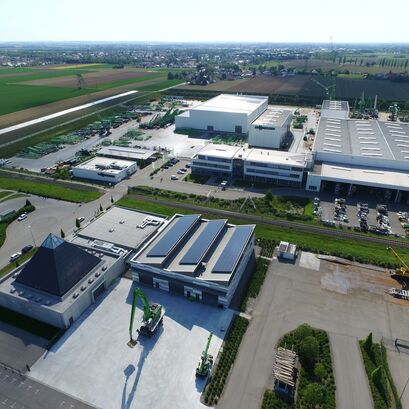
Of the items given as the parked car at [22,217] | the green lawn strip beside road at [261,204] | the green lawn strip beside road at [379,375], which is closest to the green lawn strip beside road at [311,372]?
the green lawn strip beside road at [379,375]

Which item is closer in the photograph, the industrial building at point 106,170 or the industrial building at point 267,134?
the industrial building at point 106,170

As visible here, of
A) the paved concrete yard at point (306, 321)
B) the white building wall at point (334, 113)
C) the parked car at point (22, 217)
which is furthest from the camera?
the white building wall at point (334, 113)

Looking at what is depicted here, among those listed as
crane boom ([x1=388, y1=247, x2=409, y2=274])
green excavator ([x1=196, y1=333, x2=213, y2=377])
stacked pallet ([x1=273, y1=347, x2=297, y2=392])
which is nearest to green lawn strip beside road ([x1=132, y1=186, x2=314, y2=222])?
crane boom ([x1=388, y1=247, x2=409, y2=274])

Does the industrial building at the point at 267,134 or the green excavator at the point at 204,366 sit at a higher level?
the industrial building at the point at 267,134

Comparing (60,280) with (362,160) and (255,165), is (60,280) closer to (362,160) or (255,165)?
(255,165)

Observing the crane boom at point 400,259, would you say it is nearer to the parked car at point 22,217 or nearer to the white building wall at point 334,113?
the parked car at point 22,217

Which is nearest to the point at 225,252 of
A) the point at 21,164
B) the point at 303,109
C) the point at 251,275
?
the point at 251,275

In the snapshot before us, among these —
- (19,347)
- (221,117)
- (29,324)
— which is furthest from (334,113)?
(19,347)
